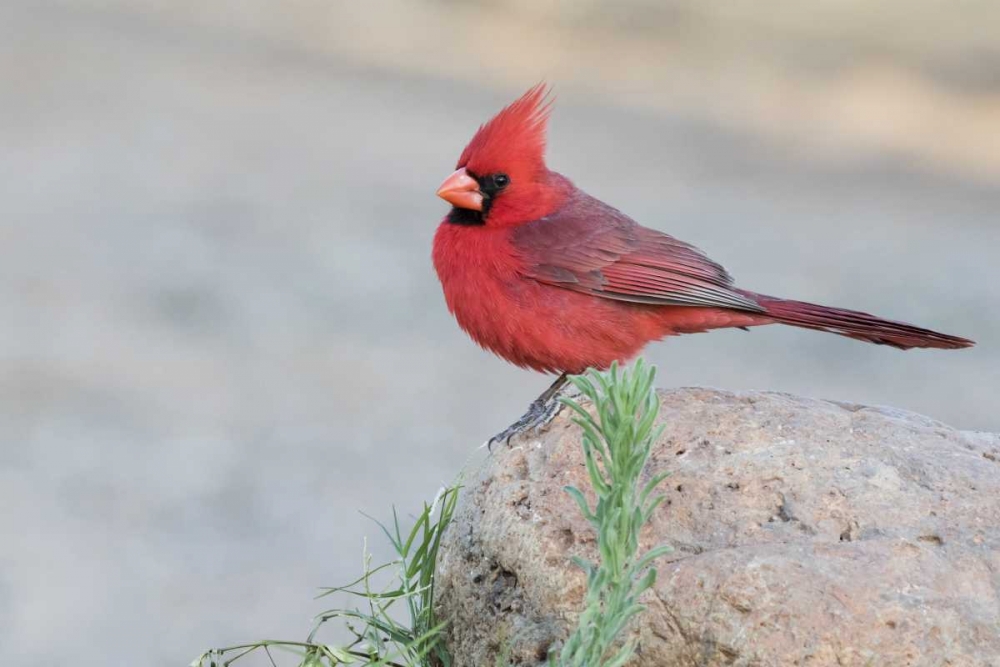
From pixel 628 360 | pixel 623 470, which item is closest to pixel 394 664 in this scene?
pixel 623 470

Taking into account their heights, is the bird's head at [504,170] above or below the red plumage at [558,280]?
above

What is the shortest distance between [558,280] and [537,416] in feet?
1.48

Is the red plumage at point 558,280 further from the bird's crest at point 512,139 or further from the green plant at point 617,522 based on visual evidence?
the green plant at point 617,522

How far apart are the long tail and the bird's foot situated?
0.53m

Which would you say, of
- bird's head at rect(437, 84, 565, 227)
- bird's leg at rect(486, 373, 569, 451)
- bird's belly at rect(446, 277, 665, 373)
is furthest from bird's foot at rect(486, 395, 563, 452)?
bird's head at rect(437, 84, 565, 227)

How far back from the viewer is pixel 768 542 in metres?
1.33

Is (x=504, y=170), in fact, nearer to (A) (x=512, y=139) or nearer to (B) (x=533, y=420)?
(A) (x=512, y=139)

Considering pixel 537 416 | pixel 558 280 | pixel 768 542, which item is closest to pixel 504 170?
pixel 558 280

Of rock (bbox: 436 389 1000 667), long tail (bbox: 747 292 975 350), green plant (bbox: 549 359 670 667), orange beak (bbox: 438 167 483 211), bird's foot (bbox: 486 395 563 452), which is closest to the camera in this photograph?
green plant (bbox: 549 359 670 667)

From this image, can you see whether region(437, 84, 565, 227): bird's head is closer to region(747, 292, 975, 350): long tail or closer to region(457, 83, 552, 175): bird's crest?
region(457, 83, 552, 175): bird's crest

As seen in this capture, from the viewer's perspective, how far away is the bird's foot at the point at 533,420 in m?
1.67

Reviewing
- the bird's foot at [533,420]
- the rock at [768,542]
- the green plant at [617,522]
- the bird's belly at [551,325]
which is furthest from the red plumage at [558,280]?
the green plant at [617,522]

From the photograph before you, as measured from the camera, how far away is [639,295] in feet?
7.53

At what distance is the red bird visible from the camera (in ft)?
7.33
